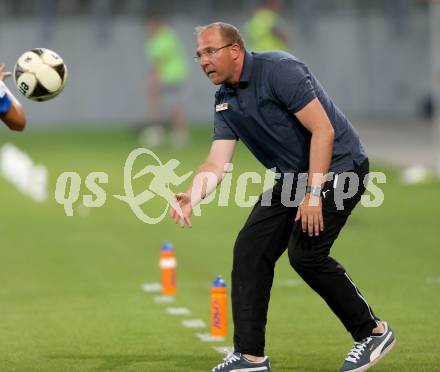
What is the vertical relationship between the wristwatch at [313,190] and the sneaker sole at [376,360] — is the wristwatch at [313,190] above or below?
above

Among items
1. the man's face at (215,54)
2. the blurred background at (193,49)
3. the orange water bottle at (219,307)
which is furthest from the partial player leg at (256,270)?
the blurred background at (193,49)

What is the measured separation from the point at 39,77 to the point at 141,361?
6.70ft

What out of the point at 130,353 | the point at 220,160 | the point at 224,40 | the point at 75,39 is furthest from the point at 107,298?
the point at 75,39

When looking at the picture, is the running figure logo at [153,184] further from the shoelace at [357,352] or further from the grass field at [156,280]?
the shoelace at [357,352]

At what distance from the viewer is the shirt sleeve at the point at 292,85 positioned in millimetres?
7859

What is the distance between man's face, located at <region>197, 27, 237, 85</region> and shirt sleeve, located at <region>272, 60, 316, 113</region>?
29cm

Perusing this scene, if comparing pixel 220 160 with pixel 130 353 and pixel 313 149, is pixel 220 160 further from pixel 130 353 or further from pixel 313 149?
pixel 130 353

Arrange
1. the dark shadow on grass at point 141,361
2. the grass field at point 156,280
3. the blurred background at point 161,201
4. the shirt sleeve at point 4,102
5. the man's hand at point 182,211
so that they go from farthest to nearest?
the blurred background at point 161,201 → the grass field at point 156,280 → the dark shadow on grass at point 141,361 → the man's hand at point 182,211 → the shirt sleeve at point 4,102

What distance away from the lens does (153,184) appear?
20.7m

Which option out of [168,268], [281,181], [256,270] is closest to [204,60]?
[281,181]

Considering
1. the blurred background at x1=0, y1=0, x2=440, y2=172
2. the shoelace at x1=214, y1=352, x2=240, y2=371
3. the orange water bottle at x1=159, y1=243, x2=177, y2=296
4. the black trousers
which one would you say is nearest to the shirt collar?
the black trousers

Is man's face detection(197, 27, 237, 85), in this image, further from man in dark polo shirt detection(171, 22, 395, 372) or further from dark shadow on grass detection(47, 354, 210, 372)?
dark shadow on grass detection(47, 354, 210, 372)

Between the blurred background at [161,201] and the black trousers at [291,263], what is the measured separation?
1.53 ft

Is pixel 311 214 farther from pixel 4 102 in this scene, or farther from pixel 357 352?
pixel 4 102
